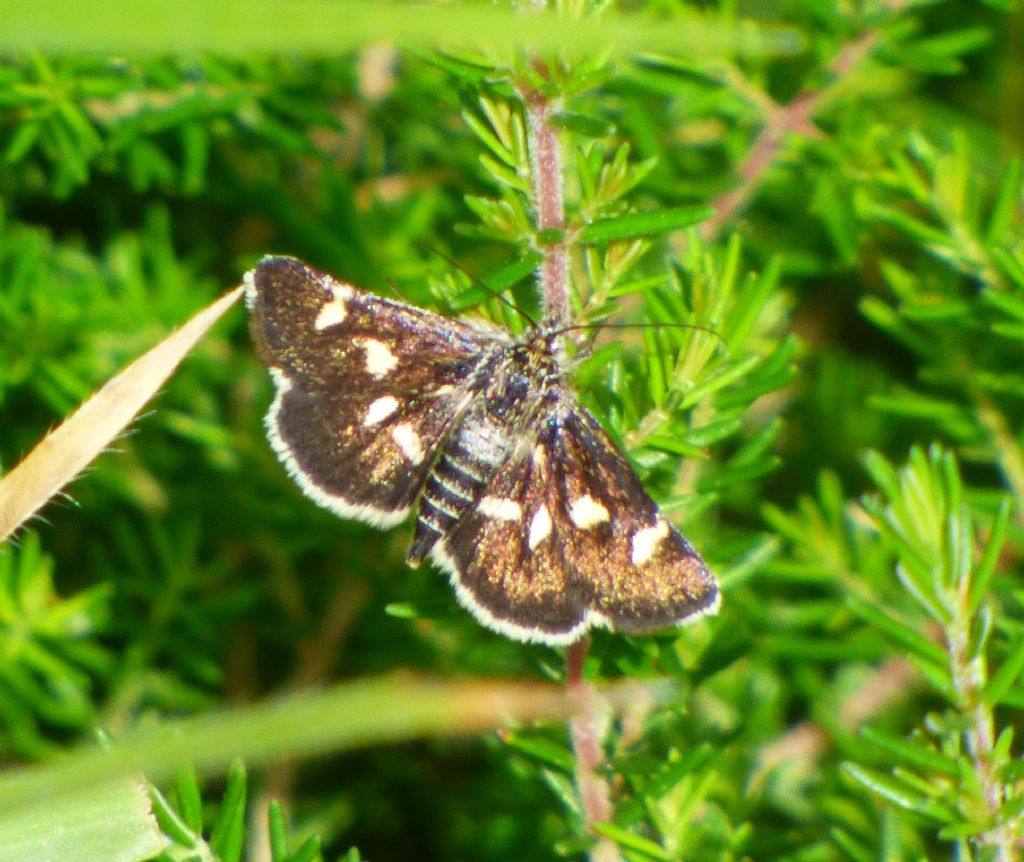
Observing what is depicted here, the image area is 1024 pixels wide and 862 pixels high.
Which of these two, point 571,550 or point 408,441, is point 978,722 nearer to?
point 571,550

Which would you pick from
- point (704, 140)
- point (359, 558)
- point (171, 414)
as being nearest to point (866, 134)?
point (704, 140)

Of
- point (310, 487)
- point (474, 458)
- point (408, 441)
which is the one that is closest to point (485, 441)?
point (474, 458)

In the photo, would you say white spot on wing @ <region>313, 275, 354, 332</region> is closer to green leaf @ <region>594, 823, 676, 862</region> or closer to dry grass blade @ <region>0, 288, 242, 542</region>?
dry grass blade @ <region>0, 288, 242, 542</region>

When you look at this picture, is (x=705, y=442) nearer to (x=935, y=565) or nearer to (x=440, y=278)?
(x=935, y=565)

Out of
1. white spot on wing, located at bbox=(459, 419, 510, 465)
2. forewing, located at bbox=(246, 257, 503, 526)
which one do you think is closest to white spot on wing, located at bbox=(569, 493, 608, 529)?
white spot on wing, located at bbox=(459, 419, 510, 465)

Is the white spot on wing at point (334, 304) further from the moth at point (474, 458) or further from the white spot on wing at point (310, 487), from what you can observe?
the white spot on wing at point (310, 487)

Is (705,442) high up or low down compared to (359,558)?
up

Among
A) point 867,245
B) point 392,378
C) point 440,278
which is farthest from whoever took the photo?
point 867,245
